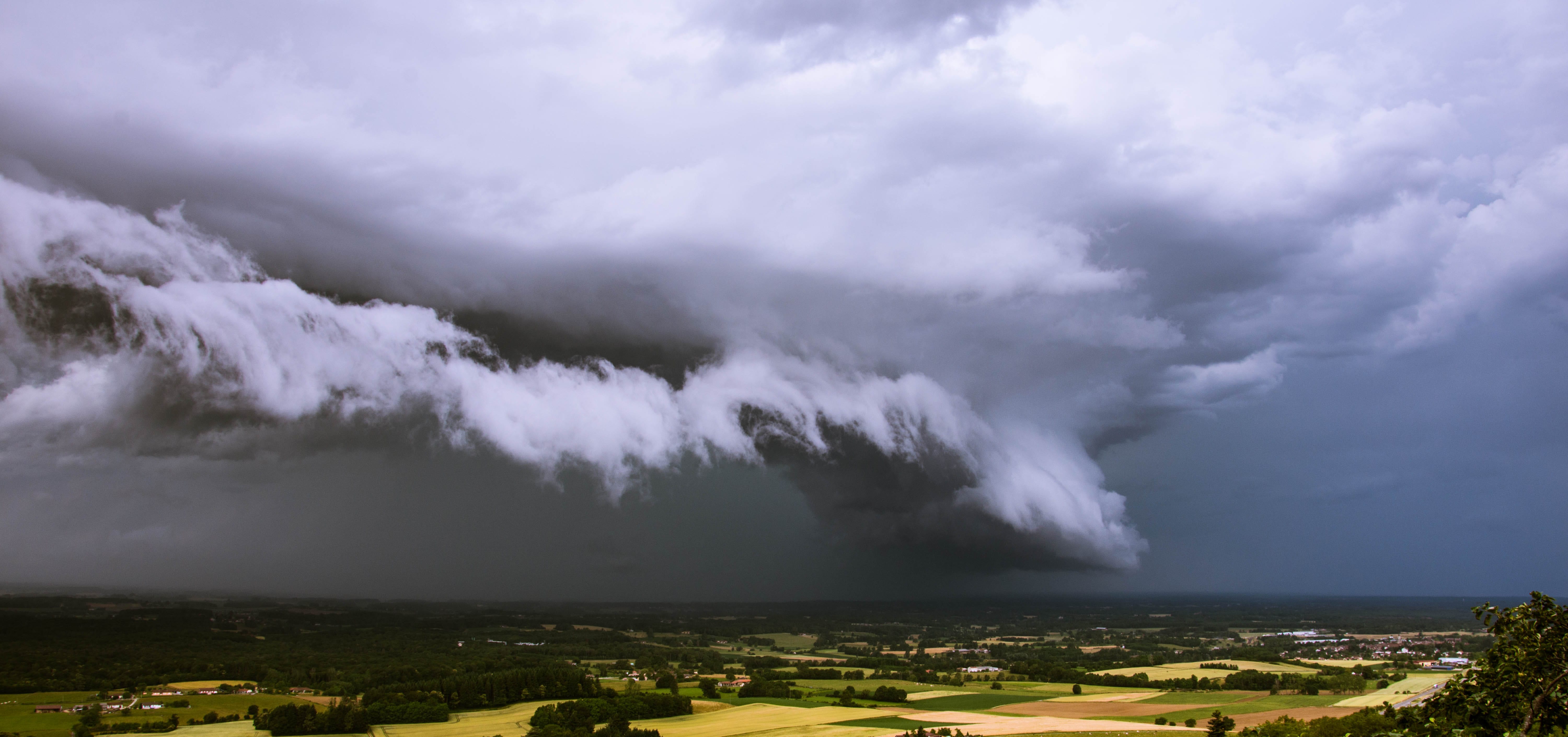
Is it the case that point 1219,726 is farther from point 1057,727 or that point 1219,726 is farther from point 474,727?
point 474,727

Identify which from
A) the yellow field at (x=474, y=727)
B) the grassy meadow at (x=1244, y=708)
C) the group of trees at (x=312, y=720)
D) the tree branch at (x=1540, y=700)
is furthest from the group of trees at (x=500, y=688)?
the tree branch at (x=1540, y=700)

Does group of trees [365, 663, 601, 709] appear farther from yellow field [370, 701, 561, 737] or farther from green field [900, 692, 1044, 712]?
green field [900, 692, 1044, 712]

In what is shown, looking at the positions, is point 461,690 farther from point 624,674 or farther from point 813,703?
point 813,703

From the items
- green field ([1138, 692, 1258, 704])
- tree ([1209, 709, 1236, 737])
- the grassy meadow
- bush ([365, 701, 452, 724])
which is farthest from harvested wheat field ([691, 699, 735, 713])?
tree ([1209, 709, 1236, 737])

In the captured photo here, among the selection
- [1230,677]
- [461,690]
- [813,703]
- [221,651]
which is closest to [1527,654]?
[813,703]

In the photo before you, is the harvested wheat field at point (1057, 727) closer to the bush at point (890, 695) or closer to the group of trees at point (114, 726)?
the bush at point (890, 695)

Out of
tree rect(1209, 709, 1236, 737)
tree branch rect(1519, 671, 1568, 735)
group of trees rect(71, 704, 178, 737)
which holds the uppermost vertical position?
tree branch rect(1519, 671, 1568, 735)

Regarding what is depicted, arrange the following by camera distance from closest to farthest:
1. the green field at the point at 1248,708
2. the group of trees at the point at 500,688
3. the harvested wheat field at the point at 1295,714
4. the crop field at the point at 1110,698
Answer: the harvested wheat field at the point at 1295,714 < the green field at the point at 1248,708 < the group of trees at the point at 500,688 < the crop field at the point at 1110,698
